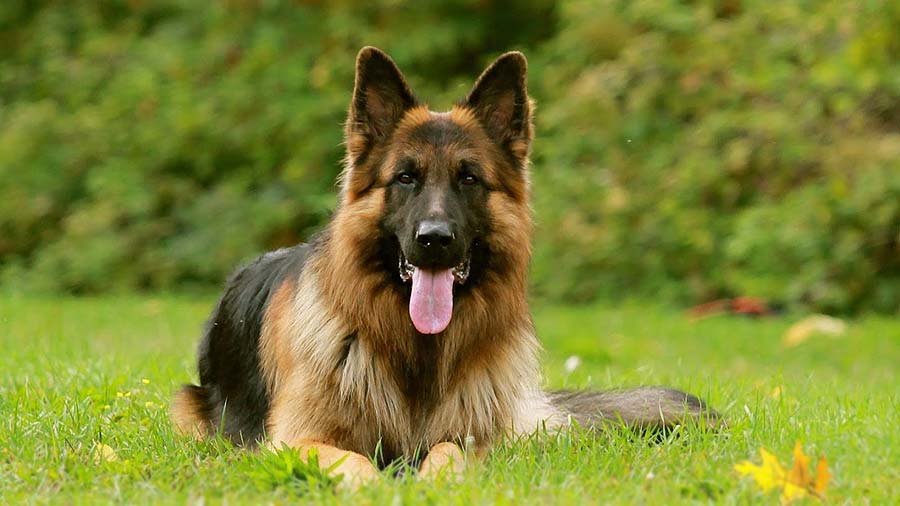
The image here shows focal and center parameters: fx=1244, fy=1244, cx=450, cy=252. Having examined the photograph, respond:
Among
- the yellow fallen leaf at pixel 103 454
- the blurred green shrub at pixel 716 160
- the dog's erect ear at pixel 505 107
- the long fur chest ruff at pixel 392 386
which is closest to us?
the yellow fallen leaf at pixel 103 454

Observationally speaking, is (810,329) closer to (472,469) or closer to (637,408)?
(637,408)

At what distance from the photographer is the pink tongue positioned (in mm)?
5227

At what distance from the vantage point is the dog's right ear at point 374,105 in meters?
5.50

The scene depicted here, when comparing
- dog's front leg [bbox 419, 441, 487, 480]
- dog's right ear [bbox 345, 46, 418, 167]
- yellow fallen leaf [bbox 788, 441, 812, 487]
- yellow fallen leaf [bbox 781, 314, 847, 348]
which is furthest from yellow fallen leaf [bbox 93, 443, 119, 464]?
yellow fallen leaf [bbox 781, 314, 847, 348]

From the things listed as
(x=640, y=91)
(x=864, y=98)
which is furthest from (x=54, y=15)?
(x=864, y=98)

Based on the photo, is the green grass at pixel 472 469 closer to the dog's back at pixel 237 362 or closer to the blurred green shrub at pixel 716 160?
the dog's back at pixel 237 362

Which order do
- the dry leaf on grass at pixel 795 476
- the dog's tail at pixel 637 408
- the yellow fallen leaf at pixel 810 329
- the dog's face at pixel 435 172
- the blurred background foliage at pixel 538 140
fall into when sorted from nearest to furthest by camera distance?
the dry leaf on grass at pixel 795 476 → the dog's face at pixel 435 172 → the dog's tail at pixel 637 408 → the yellow fallen leaf at pixel 810 329 → the blurred background foliage at pixel 538 140

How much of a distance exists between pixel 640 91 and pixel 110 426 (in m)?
11.4

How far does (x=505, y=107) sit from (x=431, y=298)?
1.01 meters

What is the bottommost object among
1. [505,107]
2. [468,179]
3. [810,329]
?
[810,329]

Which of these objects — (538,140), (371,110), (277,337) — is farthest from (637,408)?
(538,140)

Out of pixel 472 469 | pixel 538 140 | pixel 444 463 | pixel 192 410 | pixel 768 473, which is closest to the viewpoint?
pixel 768 473

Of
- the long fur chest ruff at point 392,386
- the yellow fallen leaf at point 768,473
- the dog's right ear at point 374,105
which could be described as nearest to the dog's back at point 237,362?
the long fur chest ruff at point 392,386

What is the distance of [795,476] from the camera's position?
439 cm
